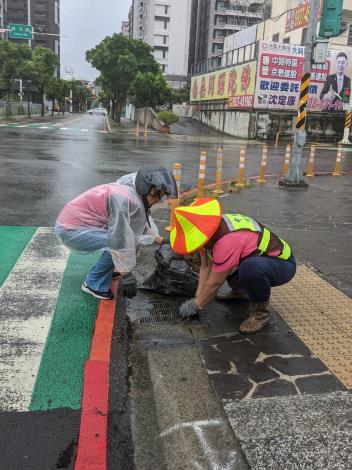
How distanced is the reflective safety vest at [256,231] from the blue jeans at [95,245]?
3.67 feet

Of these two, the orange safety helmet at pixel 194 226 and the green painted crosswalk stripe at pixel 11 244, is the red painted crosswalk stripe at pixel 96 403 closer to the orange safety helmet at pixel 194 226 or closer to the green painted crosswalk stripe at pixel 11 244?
the orange safety helmet at pixel 194 226

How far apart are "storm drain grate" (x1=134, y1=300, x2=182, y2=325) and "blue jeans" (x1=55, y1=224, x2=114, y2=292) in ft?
1.38

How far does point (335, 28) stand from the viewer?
10.8 m

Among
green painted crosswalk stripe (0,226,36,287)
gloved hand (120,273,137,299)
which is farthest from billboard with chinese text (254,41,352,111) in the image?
gloved hand (120,273,137,299)

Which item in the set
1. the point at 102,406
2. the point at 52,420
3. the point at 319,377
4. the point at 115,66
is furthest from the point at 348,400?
the point at 115,66

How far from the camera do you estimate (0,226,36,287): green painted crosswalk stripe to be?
5.07m

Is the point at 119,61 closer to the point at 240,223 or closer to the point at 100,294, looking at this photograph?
the point at 100,294

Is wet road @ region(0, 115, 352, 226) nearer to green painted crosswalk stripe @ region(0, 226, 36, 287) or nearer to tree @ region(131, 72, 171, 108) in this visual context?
green painted crosswalk stripe @ region(0, 226, 36, 287)

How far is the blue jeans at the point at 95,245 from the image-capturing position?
413 cm

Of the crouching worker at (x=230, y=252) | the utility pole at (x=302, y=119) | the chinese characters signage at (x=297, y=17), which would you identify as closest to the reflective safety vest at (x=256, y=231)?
the crouching worker at (x=230, y=252)

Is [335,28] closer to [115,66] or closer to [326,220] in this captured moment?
[326,220]

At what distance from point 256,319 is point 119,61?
128 ft

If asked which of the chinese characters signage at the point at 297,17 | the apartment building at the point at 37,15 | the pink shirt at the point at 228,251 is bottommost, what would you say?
the pink shirt at the point at 228,251

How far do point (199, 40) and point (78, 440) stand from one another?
92430 mm
